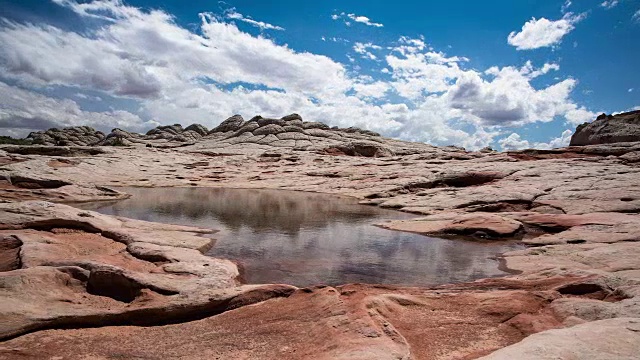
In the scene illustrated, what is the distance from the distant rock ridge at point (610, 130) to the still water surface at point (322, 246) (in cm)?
3868

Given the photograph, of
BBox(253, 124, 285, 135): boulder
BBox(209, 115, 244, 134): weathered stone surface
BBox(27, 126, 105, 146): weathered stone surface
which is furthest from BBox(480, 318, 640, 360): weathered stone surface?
BBox(27, 126, 105, 146): weathered stone surface

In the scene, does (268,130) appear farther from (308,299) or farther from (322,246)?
(308,299)

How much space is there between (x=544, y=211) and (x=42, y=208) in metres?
25.2

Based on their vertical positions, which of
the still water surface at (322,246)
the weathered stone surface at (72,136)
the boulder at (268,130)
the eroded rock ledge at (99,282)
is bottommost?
the still water surface at (322,246)

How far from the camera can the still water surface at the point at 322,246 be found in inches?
521

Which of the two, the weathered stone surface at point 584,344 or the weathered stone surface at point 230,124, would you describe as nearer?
the weathered stone surface at point 584,344

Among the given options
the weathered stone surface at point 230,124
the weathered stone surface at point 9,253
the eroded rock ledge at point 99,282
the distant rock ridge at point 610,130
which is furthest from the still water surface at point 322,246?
the weathered stone surface at point 230,124

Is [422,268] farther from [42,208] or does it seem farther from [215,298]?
[42,208]

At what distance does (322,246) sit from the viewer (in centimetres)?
1708

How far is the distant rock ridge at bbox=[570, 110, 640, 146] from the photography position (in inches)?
1935

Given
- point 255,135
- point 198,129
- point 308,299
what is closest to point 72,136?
point 198,129

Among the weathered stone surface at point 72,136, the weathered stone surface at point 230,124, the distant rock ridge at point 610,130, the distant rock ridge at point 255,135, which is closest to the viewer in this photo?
the distant rock ridge at point 610,130

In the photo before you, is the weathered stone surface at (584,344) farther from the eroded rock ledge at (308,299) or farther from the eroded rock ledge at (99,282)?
the eroded rock ledge at (99,282)

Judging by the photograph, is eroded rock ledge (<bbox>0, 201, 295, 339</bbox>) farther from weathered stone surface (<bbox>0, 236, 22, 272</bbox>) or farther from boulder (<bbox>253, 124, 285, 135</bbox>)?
boulder (<bbox>253, 124, 285, 135</bbox>)
